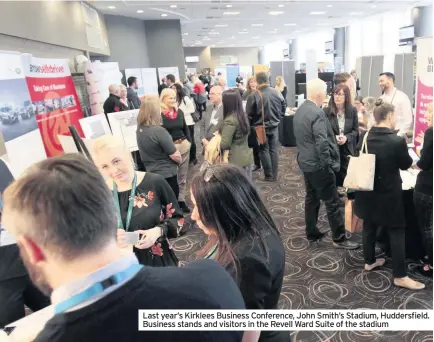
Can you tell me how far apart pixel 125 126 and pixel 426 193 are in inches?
125

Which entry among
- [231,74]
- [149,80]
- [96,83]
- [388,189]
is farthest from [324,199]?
[231,74]

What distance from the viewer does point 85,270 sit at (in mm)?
571

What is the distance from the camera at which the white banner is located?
56cm

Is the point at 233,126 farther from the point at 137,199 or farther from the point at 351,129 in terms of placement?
the point at 137,199

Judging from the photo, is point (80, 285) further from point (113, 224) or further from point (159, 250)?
point (159, 250)

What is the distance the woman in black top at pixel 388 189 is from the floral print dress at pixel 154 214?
135 cm

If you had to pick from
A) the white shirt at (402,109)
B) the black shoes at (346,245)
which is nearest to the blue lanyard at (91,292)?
the black shoes at (346,245)

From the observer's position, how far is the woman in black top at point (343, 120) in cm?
336

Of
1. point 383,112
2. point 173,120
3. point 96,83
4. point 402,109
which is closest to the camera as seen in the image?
point 383,112

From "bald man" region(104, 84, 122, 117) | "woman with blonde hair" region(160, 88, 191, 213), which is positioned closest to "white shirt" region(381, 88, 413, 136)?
"woman with blonde hair" region(160, 88, 191, 213)

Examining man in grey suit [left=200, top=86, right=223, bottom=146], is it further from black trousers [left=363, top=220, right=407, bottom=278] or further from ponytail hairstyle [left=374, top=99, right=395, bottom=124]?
black trousers [left=363, top=220, right=407, bottom=278]

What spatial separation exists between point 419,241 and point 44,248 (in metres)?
2.76

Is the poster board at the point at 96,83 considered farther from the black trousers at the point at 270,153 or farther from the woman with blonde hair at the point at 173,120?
the black trousers at the point at 270,153

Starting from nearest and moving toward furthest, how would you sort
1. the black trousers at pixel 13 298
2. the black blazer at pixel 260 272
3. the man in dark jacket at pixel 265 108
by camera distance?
the black blazer at pixel 260 272 < the black trousers at pixel 13 298 < the man in dark jacket at pixel 265 108
